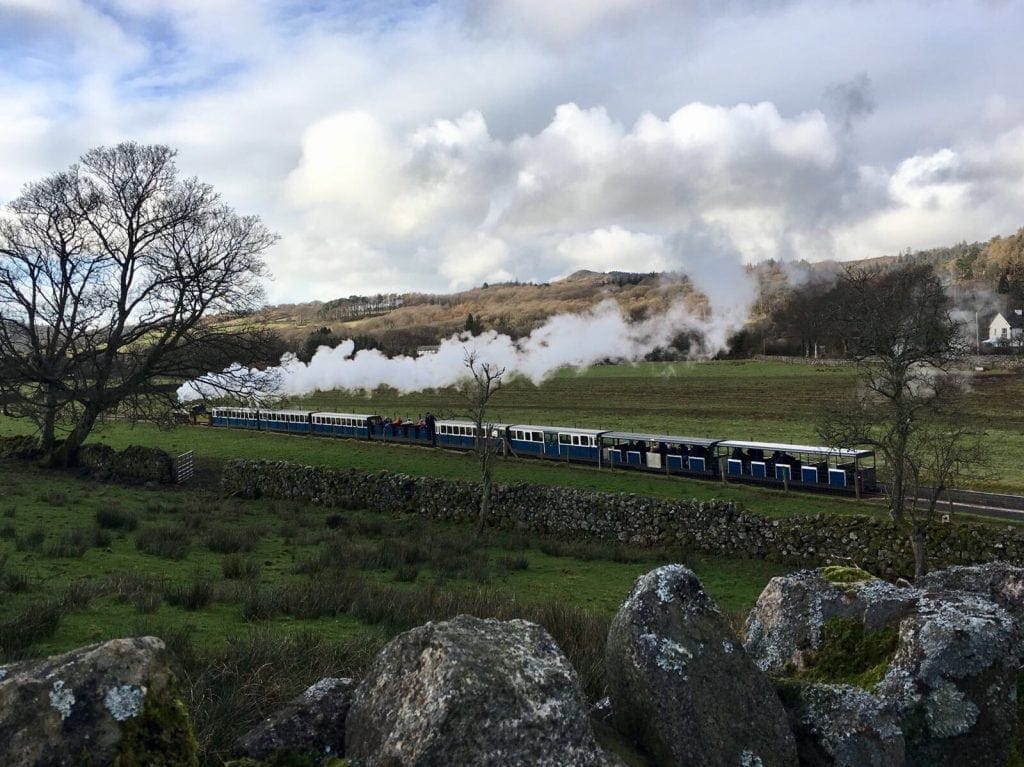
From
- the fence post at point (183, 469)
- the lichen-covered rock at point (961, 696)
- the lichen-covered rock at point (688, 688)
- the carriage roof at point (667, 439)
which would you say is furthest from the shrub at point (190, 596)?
the carriage roof at point (667, 439)

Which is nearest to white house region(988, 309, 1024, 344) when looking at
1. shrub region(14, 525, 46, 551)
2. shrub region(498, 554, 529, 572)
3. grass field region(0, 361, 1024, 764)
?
grass field region(0, 361, 1024, 764)

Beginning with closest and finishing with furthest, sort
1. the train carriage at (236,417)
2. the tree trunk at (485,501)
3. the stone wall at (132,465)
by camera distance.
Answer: the tree trunk at (485,501)
the stone wall at (132,465)
the train carriage at (236,417)

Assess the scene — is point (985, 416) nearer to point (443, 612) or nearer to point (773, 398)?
point (773, 398)

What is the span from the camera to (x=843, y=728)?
3668 millimetres

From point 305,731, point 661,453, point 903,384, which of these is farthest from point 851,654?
point 661,453

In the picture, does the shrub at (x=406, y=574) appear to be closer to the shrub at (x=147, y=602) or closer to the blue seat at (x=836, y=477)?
the shrub at (x=147, y=602)

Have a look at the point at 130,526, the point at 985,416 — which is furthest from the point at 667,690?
the point at 985,416

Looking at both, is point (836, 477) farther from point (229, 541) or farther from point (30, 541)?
point (30, 541)

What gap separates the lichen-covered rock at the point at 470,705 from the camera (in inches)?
107

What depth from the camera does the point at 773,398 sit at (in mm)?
56031

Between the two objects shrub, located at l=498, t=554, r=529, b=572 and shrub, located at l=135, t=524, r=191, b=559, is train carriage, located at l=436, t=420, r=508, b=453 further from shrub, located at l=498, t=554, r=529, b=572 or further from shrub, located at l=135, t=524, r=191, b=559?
shrub, located at l=135, t=524, r=191, b=559

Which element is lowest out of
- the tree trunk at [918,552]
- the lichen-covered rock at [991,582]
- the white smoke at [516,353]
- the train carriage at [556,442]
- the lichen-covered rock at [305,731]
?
the tree trunk at [918,552]

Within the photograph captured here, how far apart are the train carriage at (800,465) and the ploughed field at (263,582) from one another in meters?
9.29

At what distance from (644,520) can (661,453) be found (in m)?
10.4
